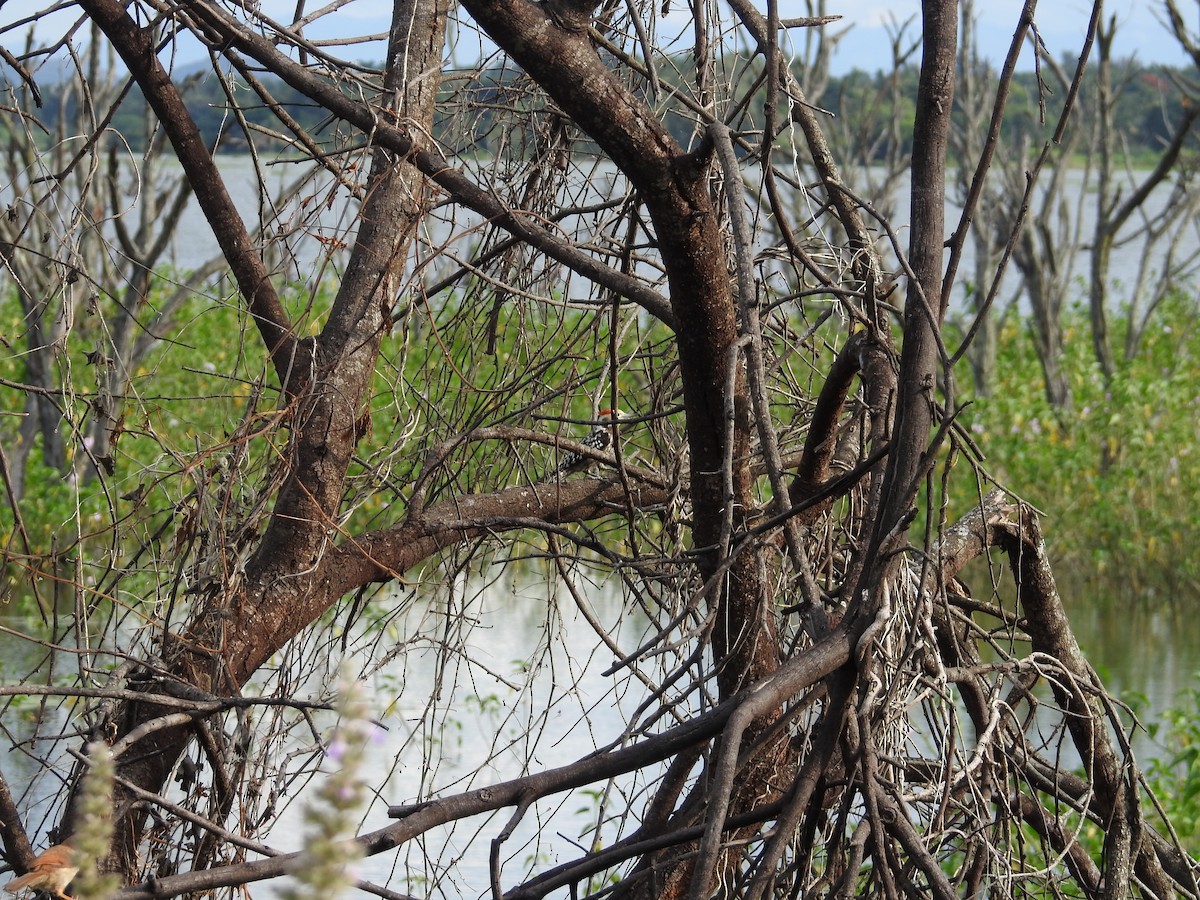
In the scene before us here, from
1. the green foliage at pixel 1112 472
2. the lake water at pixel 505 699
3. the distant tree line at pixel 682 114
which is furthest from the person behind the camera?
the green foliage at pixel 1112 472

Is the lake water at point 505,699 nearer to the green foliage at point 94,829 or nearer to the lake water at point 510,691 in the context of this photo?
the lake water at point 510,691

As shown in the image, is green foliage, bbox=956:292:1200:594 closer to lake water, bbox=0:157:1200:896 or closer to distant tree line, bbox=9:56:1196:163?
lake water, bbox=0:157:1200:896

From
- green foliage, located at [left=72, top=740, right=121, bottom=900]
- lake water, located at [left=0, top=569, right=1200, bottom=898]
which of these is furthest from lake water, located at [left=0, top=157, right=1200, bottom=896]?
green foliage, located at [left=72, top=740, right=121, bottom=900]

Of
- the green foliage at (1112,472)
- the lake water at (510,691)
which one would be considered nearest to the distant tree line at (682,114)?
the lake water at (510,691)

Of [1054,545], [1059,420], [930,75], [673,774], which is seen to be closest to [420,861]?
[673,774]

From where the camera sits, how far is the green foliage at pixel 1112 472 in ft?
22.2

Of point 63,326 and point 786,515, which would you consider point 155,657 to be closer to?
point 63,326

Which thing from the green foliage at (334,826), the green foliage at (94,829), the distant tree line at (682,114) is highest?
the distant tree line at (682,114)

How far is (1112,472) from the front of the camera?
7.05 metres

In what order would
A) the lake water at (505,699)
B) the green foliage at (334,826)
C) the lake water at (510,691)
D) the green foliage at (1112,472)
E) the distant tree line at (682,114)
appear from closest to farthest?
the green foliage at (334,826)
the distant tree line at (682,114)
the lake water at (510,691)
the lake water at (505,699)
the green foliage at (1112,472)

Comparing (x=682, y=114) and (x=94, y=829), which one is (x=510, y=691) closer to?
(x=682, y=114)

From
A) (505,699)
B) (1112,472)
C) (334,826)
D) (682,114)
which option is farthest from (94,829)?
(1112,472)

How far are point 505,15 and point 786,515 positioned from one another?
0.61 meters

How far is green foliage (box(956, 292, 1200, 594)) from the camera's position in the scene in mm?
6777
